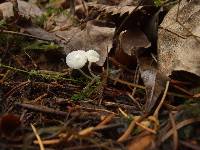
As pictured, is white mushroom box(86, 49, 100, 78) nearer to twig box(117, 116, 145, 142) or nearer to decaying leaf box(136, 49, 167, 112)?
decaying leaf box(136, 49, 167, 112)

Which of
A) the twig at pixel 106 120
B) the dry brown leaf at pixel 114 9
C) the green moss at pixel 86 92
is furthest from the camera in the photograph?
the dry brown leaf at pixel 114 9

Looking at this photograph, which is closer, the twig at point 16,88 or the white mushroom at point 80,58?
the twig at point 16,88

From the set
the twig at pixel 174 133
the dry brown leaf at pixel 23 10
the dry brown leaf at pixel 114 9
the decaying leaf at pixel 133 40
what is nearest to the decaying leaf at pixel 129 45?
the decaying leaf at pixel 133 40

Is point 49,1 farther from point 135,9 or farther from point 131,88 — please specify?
point 131,88

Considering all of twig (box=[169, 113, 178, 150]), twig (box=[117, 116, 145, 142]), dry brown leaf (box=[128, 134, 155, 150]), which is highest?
twig (box=[169, 113, 178, 150])

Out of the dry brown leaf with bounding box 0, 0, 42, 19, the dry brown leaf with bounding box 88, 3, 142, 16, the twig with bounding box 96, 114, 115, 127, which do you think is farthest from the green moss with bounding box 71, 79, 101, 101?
the dry brown leaf with bounding box 0, 0, 42, 19

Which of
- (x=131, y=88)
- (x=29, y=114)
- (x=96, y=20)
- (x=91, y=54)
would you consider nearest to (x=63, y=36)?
(x=96, y=20)

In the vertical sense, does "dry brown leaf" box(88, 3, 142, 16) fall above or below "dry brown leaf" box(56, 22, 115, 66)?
above

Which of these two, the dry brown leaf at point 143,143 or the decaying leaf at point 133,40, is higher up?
the decaying leaf at point 133,40

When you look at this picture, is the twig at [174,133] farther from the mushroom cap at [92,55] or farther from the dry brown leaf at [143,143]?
the mushroom cap at [92,55]
